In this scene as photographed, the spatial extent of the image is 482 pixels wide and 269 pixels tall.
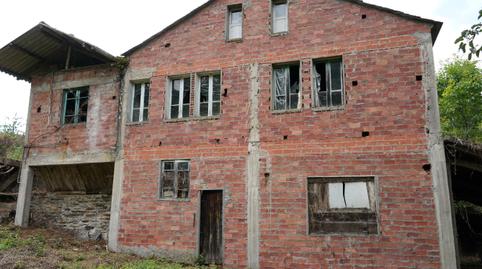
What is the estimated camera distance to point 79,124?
1230 centimetres

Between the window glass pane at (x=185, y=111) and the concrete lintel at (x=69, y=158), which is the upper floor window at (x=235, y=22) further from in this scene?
the concrete lintel at (x=69, y=158)

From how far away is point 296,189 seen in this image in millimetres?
9469

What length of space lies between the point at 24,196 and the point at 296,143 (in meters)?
9.31

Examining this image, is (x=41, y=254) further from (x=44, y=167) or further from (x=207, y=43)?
(x=207, y=43)

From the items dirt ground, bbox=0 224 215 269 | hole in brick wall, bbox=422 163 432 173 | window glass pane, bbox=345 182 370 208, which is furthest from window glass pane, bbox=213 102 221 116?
hole in brick wall, bbox=422 163 432 173

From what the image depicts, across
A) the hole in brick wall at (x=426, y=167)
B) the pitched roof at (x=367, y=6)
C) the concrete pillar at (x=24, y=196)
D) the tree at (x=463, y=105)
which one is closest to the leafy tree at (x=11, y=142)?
the concrete pillar at (x=24, y=196)

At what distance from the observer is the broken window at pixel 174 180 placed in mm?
10578

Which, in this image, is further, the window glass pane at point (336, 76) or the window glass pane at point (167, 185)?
the window glass pane at point (167, 185)

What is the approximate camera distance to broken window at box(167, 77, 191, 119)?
11.2 metres

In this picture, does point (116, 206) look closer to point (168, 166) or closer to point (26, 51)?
point (168, 166)

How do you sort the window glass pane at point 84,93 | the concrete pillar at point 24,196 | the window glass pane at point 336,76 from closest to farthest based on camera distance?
the window glass pane at point 336,76, the concrete pillar at point 24,196, the window glass pane at point 84,93

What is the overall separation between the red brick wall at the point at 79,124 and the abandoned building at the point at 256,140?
5cm

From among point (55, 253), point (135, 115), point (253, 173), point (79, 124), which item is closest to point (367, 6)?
point (253, 173)

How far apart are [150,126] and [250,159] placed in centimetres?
335
